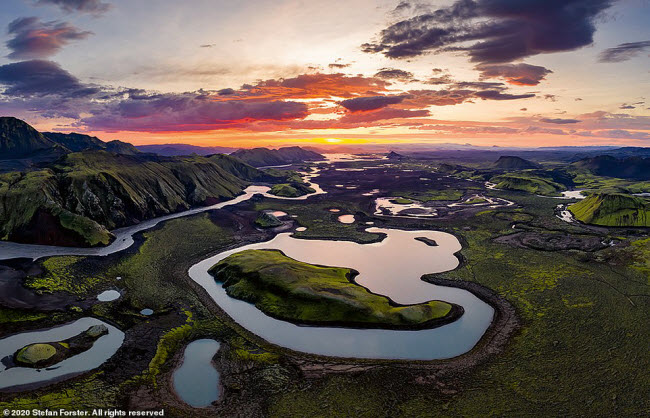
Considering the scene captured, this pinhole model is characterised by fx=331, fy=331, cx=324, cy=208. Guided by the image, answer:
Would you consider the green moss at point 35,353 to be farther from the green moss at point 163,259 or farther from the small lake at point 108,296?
the small lake at point 108,296

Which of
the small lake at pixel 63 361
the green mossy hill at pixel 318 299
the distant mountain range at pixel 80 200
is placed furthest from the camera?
the distant mountain range at pixel 80 200

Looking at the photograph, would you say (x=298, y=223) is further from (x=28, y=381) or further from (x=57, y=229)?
(x=28, y=381)

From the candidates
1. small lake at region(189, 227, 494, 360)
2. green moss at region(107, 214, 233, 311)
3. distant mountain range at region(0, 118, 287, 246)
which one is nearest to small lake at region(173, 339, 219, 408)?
small lake at region(189, 227, 494, 360)

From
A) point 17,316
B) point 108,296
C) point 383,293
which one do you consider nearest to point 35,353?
point 17,316

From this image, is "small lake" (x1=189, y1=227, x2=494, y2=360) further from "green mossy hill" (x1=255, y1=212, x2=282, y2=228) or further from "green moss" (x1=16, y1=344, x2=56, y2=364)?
"green moss" (x1=16, y1=344, x2=56, y2=364)

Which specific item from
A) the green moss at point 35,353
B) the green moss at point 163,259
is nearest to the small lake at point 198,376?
the green moss at point 163,259
